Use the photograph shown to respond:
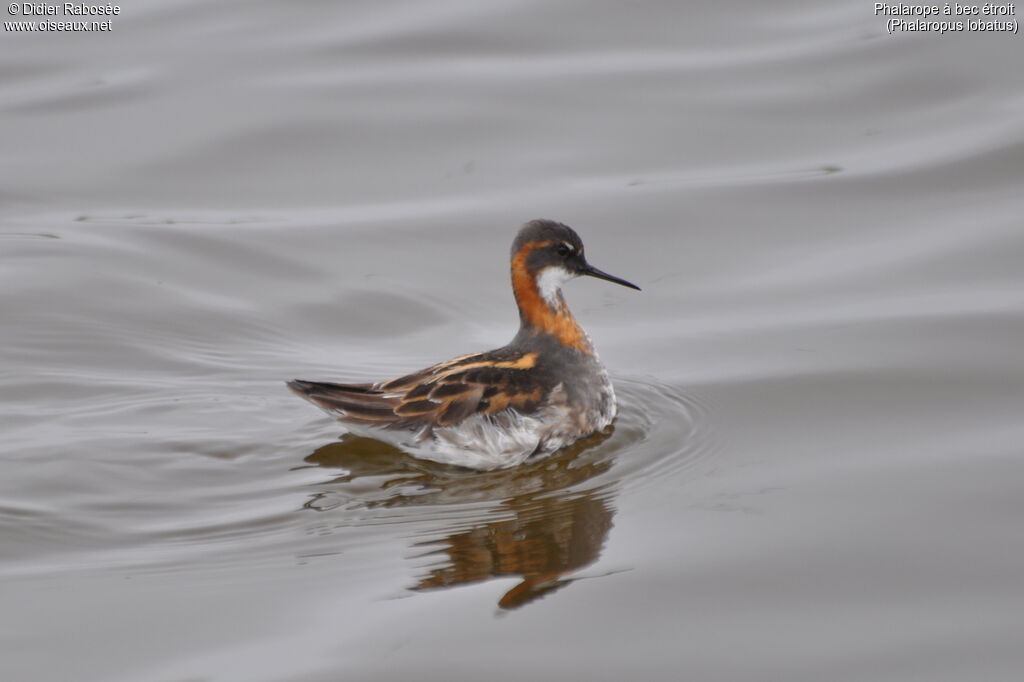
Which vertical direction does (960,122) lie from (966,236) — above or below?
above

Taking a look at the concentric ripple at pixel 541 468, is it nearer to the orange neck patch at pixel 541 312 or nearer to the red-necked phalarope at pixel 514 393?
the red-necked phalarope at pixel 514 393

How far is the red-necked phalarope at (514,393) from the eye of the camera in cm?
837

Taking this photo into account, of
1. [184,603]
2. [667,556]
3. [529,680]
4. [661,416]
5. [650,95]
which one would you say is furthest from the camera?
[650,95]

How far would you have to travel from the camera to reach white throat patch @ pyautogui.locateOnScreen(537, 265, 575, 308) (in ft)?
30.2

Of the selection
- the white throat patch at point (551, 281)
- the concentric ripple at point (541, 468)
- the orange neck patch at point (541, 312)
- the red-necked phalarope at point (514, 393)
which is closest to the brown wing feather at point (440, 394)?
the red-necked phalarope at point (514, 393)

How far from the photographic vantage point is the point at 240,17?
55.8 feet

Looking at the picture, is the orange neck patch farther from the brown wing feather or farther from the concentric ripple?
the concentric ripple

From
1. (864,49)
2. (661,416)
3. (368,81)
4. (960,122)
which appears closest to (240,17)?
(368,81)

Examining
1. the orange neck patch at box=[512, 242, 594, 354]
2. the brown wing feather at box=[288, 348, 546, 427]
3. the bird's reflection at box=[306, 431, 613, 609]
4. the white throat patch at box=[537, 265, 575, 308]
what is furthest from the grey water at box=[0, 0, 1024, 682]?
the white throat patch at box=[537, 265, 575, 308]

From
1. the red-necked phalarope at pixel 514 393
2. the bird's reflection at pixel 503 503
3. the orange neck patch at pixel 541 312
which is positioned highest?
the orange neck patch at pixel 541 312

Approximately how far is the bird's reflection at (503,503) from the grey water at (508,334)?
0.03 metres

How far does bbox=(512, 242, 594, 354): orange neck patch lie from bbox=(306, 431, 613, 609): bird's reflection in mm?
748

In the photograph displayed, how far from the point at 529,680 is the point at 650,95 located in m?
9.49

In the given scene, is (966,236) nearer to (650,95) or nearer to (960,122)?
(960,122)
